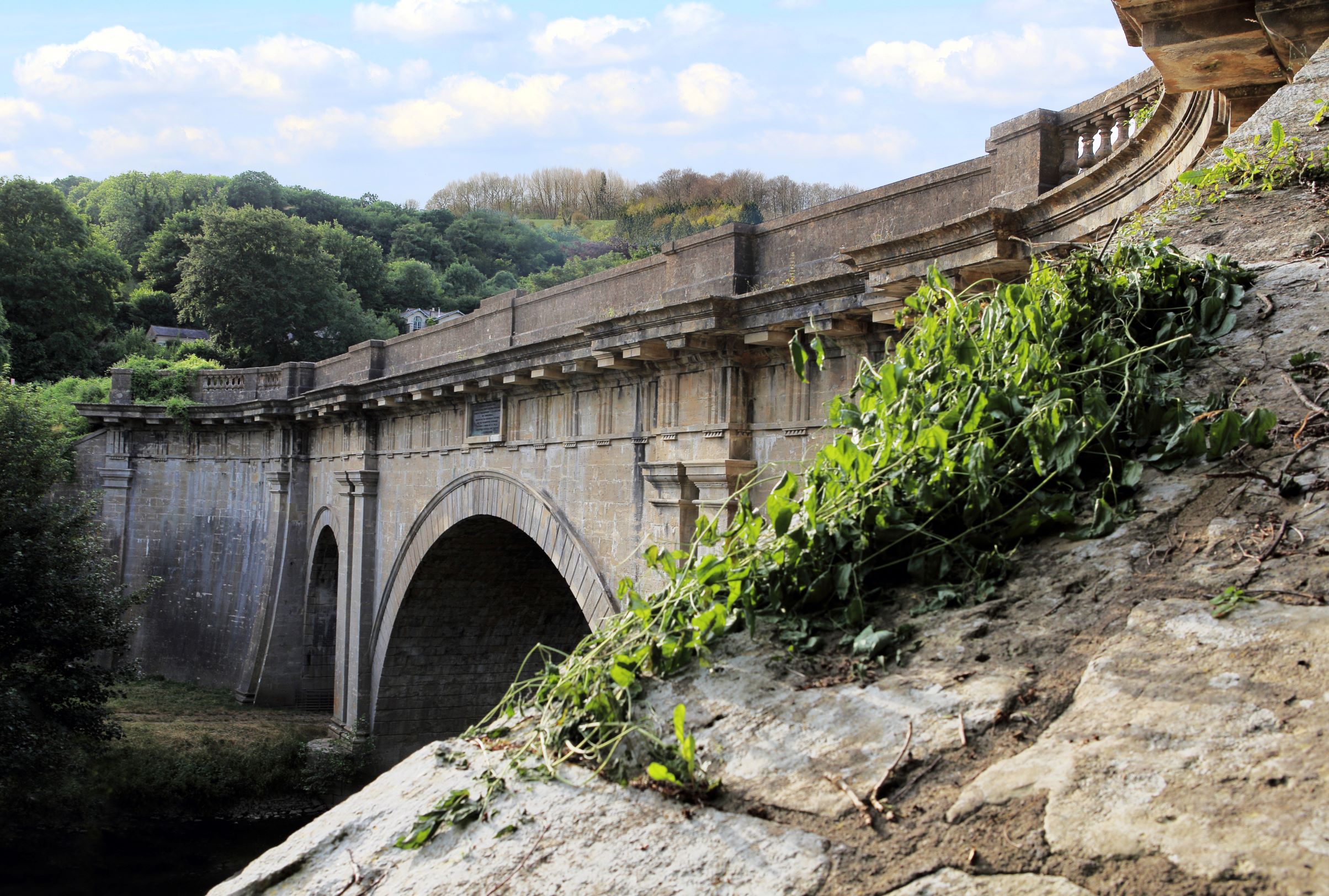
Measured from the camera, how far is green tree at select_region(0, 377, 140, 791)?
48.2ft

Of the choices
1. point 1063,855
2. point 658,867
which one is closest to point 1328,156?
point 1063,855

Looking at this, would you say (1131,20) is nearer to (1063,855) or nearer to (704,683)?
(704,683)

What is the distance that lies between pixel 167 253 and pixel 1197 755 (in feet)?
162

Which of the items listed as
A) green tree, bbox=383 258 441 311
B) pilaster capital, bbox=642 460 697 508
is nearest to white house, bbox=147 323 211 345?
green tree, bbox=383 258 441 311

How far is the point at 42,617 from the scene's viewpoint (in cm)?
1545

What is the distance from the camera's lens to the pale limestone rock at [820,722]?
187 centimetres

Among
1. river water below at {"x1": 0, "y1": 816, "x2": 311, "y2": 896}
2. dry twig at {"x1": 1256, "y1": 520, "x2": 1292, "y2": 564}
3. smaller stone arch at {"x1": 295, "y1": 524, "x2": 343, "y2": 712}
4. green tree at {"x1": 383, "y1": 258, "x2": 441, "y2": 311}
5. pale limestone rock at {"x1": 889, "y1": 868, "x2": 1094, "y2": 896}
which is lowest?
river water below at {"x1": 0, "y1": 816, "x2": 311, "y2": 896}

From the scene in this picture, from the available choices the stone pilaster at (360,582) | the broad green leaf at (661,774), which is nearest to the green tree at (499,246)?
the stone pilaster at (360,582)

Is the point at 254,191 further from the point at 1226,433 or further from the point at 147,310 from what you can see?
the point at 1226,433

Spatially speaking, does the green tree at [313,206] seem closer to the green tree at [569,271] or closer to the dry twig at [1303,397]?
the green tree at [569,271]

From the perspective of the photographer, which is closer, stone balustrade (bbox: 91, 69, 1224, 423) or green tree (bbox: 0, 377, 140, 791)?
stone balustrade (bbox: 91, 69, 1224, 423)

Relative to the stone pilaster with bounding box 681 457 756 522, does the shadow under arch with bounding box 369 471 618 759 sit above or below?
below

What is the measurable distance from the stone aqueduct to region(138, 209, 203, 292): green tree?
72.5ft

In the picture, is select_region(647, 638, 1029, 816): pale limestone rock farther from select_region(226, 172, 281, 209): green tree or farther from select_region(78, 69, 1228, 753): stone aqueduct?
select_region(226, 172, 281, 209): green tree
